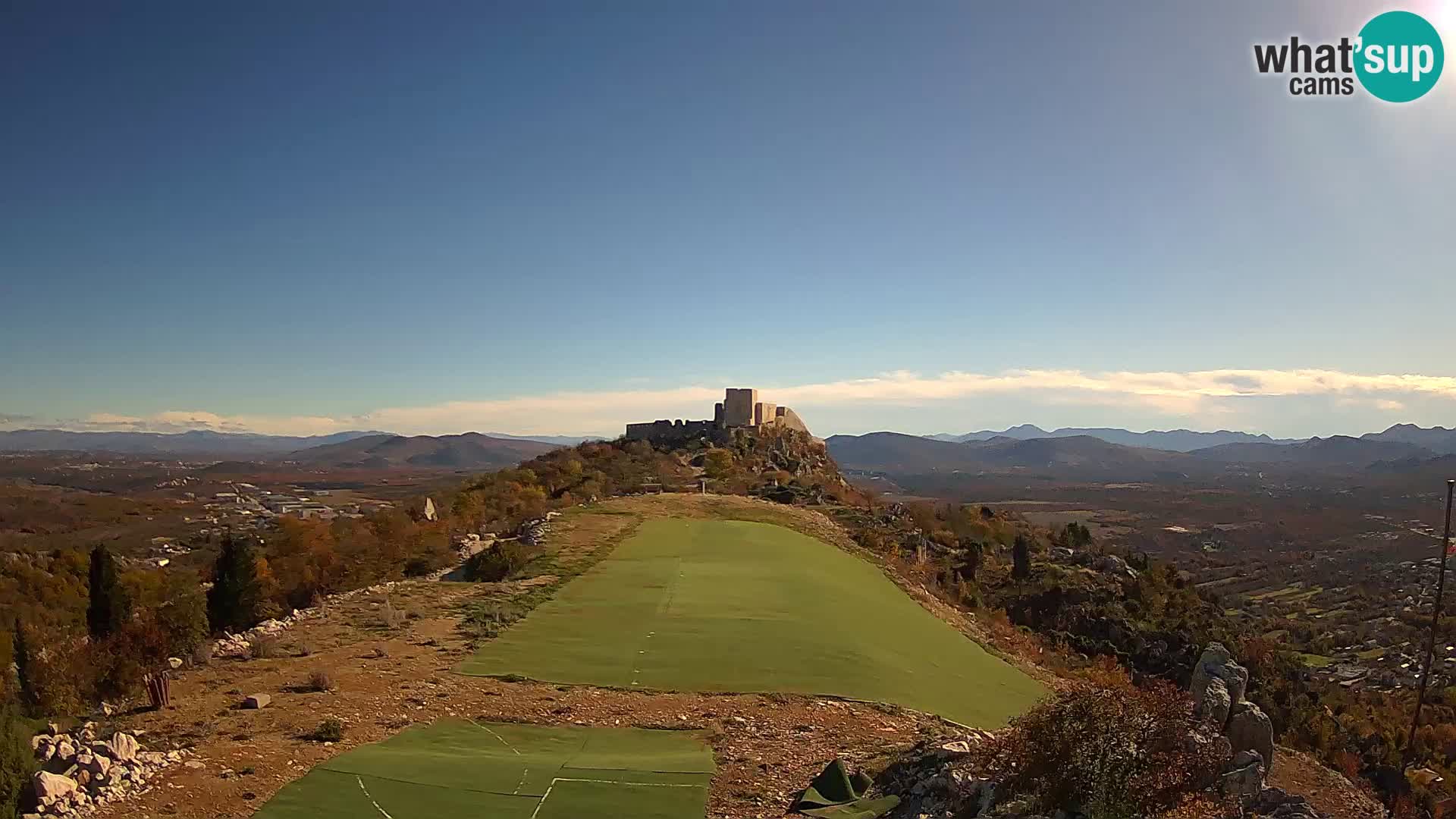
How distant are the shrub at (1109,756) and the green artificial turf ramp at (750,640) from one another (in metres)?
6.77

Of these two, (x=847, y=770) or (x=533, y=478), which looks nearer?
(x=847, y=770)

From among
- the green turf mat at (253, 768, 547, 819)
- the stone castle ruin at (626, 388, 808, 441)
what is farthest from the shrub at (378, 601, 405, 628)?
the stone castle ruin at (626, 388, 808, 441)

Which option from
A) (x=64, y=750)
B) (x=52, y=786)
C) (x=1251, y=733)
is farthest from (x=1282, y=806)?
(x=64, y=750)

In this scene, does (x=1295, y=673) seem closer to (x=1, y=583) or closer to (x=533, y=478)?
(x=533, y=478)

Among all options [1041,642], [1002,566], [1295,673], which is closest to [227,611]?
[1041,642]

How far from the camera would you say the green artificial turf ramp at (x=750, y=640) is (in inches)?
565

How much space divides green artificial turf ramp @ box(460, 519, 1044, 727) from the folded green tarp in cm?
436

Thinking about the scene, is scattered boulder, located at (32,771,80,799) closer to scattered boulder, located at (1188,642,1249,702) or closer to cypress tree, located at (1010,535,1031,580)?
scattered boulder, located at (1188,642,1249,702)

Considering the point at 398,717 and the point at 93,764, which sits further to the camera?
the point at 398,717

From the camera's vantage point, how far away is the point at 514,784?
932 cm

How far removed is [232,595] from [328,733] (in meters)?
11.7

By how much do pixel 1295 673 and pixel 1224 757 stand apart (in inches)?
1330

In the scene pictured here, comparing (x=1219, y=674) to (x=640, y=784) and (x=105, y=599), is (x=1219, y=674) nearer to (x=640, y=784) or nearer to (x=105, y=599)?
(x=640, y=784)

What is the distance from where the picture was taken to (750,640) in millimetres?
16562
